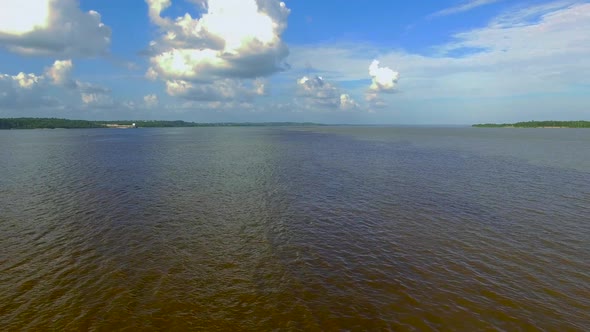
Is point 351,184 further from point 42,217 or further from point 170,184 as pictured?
point 42,217

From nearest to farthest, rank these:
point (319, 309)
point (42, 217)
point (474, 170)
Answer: point (319, 309), point (42, 217), point (474, 170)

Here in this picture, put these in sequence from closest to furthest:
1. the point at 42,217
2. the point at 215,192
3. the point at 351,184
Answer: the point at 42,217 < the point at 215,192 < the point at 351,184

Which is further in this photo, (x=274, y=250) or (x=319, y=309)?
(x=274, y=250)

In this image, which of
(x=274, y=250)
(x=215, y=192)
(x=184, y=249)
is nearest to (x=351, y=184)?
(x=215, y=192)

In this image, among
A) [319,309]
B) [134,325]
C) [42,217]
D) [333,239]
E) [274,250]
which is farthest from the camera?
[42,217]

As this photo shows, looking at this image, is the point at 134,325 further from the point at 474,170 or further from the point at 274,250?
the point at 474,170

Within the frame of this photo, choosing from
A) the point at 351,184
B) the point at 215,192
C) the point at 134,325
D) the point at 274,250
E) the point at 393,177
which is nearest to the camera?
the point at 134,325

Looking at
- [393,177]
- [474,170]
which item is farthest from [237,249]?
[474,170]

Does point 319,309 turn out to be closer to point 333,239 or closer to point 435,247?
point 333,239

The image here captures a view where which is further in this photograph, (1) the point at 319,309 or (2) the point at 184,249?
(2) the point at 184,249
